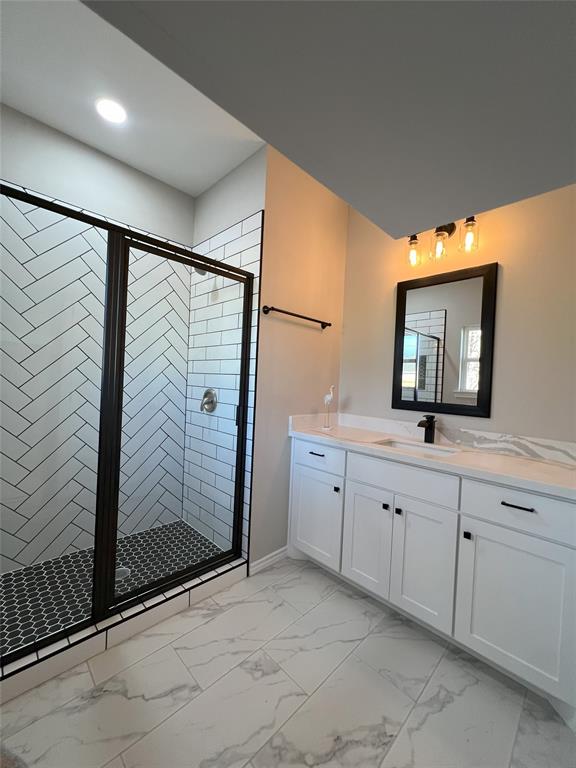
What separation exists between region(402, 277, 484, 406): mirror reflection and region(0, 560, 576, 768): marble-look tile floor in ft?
4.44

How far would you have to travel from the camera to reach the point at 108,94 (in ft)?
5.35

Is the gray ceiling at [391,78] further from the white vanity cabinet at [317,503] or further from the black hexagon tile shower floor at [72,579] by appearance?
the black hexagon tile shower floor at [72,579]

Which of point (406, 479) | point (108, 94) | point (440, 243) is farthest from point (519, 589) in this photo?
point (108, 94)

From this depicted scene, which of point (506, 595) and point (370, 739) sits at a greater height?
point (506, 595)

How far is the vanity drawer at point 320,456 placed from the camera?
1.95m

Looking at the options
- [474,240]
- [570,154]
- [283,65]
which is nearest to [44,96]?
[283,65]

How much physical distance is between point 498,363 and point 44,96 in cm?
283

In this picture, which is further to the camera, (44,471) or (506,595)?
(44,471)

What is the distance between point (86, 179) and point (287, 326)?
1.58 m

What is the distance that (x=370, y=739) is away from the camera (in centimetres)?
114

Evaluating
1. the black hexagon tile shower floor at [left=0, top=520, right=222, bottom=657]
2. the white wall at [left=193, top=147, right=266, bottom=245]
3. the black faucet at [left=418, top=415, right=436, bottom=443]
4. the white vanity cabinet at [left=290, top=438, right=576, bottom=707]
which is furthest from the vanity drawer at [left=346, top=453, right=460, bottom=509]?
the white wall at [left=193, top=147, right=266, bottom=245]

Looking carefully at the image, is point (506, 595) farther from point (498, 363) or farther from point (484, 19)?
point (484, 19)

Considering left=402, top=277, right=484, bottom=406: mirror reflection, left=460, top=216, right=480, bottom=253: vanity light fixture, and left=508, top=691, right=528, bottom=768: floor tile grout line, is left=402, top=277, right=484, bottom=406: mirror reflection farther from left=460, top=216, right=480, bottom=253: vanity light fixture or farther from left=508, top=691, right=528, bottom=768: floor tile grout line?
left=508, top=691, right=528, bottom=768: floor tile grout line

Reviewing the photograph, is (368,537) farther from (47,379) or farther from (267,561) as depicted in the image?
(47,379)
